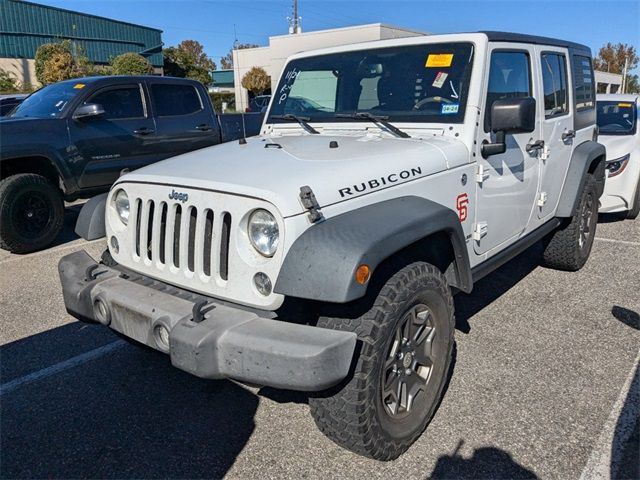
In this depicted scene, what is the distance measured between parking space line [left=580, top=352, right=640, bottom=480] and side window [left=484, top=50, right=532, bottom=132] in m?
1.73

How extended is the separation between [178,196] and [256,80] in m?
33.8

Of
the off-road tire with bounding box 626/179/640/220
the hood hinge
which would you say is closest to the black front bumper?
the hood hinge

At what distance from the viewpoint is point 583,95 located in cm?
495

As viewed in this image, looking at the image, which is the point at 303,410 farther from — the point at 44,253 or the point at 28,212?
the point at 28,212

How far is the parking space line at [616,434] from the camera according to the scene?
2.43m

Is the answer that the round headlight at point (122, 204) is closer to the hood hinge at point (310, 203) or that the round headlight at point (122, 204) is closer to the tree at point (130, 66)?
the hood hinge at point (310, 203)

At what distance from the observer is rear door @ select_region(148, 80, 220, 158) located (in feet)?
24.1

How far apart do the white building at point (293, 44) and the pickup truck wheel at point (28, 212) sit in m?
7.10

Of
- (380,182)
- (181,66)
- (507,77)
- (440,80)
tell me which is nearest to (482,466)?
(380,182)

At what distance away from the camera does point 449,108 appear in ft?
10.5

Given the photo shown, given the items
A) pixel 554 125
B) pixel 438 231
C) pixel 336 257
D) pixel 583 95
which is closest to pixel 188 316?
pixel 336 257

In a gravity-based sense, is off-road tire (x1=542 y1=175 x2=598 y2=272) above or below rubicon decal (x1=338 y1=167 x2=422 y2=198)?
below

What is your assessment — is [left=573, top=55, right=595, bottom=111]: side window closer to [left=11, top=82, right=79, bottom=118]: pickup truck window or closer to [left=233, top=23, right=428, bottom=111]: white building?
[left=11, top=82, right=79, bottom=118]: pickup truck window

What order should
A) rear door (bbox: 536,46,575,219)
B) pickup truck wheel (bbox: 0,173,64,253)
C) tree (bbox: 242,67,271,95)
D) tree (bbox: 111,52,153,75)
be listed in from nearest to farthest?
rear door (bbox: 536,46,575,219) < pickup truck wheel (bbox: 0,173,64,253) < tree (bbox: 111,52,153,75) < tree (bbox: 242,67,271,95)
